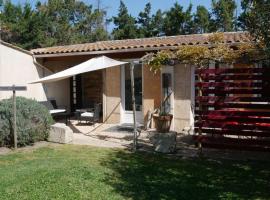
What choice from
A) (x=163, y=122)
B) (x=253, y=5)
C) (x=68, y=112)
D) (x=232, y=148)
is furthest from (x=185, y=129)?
(x=253, y=5)

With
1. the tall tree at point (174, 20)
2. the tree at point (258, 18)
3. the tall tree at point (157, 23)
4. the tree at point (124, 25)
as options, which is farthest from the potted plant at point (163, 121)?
the tall tree at point (157, 23)

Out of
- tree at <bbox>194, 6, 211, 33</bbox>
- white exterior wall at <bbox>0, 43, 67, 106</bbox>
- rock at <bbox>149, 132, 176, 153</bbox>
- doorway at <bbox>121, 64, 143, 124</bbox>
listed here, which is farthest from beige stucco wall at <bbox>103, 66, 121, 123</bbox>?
tree at <bbox>194, 6, 211, 33</bbox>

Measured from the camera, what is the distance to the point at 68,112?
19.3 meters

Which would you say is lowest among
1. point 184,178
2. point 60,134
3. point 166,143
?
point 184,178

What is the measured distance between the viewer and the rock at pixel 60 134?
12.5m

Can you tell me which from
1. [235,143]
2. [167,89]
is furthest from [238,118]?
[167,89]

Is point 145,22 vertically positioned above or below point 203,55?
above

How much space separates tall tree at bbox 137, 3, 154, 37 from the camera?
37469 millimetres

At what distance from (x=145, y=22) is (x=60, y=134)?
27.8m

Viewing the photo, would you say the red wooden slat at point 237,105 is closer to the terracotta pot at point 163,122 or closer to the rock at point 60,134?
the terracotta pot at point 163,122

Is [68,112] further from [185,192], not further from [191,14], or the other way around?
[191,14]

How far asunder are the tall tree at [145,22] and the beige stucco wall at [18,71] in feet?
67.8

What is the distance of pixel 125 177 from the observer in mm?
8359

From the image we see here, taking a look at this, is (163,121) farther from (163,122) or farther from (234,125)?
(234,125)
